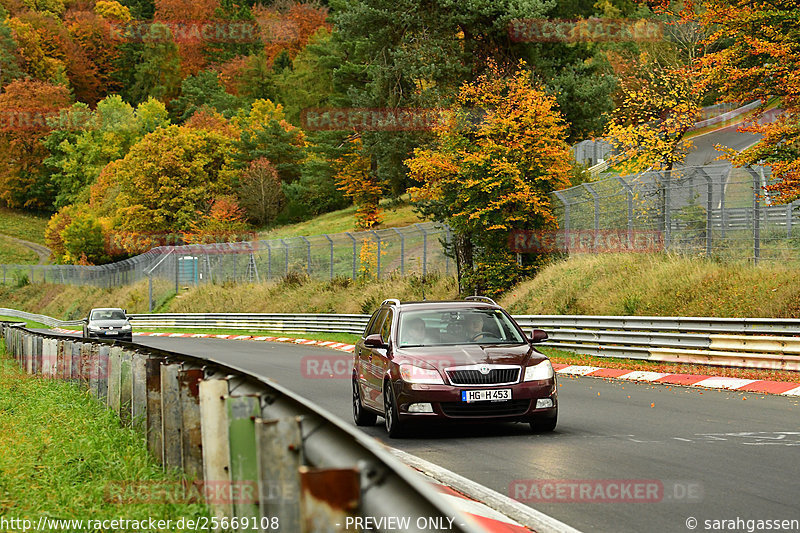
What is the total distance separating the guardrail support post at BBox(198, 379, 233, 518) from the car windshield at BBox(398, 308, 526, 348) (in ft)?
22.2

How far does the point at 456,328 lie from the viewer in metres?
12.9

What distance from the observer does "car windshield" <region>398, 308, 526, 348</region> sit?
500 inches

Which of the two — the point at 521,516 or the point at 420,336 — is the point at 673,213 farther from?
the point at 521,516

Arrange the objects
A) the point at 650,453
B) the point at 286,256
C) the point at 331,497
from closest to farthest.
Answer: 1. the point at 331,497
2. the point at 650,453
3. the point at 286,256

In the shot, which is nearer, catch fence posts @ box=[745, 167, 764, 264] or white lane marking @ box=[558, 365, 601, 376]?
white lane marking @ box=[558, 365, 601, 376]

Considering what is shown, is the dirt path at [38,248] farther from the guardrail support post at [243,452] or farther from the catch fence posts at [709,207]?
the guardrail support post at [243,452]

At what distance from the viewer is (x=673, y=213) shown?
27.3 m

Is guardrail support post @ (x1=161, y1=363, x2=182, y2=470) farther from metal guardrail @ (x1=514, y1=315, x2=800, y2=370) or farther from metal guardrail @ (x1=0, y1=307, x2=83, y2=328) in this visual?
metal guardrail @ (x1=0, y1=307, x2=83, y2=328)

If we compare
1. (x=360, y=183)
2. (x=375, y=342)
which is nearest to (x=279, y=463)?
(x=375, y=342)

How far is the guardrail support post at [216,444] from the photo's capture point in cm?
552

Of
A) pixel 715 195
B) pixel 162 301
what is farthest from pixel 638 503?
pixel 162 301

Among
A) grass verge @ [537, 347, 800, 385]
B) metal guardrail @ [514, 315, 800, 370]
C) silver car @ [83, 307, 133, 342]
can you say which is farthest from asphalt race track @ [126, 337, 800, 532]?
silver car @ [83, 307, 133, 342]

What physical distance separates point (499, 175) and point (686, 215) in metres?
7.10

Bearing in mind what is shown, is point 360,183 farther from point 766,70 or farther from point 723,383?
point 723,383
